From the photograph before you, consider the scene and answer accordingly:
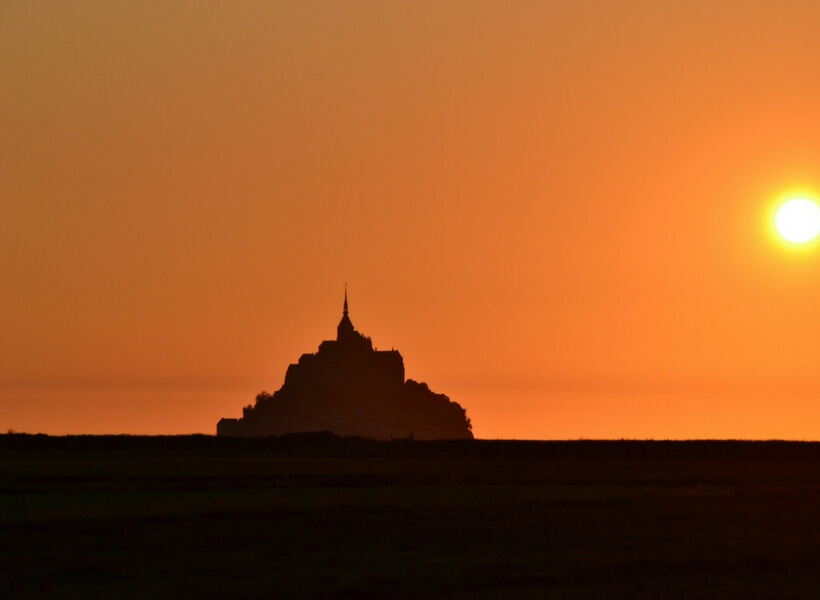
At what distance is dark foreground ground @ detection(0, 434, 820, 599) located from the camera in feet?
110

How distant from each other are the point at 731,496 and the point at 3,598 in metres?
40.1

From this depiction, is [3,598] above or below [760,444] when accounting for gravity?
below

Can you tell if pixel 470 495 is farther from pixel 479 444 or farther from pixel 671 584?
pixel 479 444

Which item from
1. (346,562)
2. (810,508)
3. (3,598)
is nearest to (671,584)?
(346,562)

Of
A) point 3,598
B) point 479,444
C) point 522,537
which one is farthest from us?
point 479,444

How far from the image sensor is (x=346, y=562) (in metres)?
37.0

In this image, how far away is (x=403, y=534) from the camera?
43781 mm

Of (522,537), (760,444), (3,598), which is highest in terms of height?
(760,444)

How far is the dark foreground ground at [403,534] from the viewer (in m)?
33.4

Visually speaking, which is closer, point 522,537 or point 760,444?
point 522,537

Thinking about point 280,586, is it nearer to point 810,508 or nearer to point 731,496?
point 810,508

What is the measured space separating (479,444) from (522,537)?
90.6 m

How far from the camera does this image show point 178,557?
3756 centimetres

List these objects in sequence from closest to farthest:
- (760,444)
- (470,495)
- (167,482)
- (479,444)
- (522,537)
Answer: (522,537) → (470,495) → (167,482) → (760,444) → (479,444)
